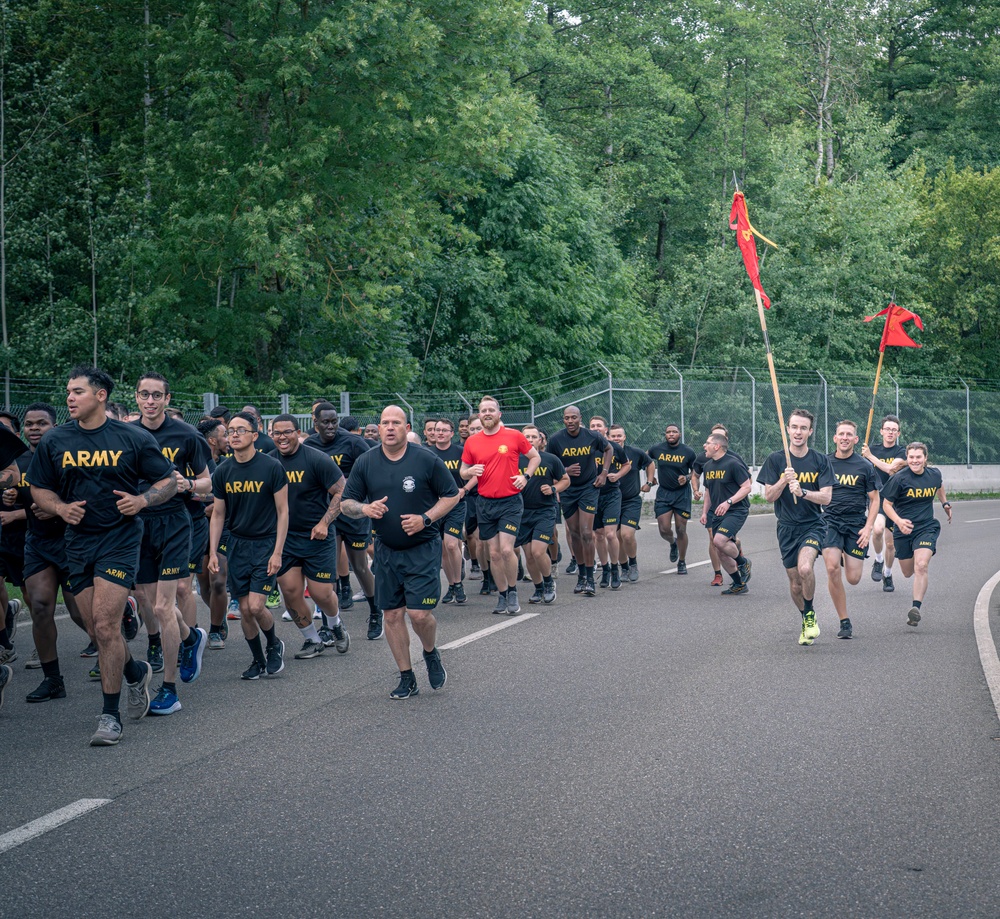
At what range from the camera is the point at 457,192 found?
98.8 ft

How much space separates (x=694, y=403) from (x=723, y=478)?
1619 centimetres

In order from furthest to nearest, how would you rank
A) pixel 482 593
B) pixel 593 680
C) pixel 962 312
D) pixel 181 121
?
pixel 962 312 → pixel 181 121 → pixel 482 593 → pixel 593 680

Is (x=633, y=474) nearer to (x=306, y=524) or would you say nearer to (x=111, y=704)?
(x=306, y=524)

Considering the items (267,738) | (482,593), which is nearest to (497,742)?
(267,738)

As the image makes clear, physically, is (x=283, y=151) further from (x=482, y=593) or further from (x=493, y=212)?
(x=482, y=593)

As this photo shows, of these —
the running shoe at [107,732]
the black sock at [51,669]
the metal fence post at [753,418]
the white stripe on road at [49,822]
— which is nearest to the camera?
the white stripe on road at [49,822]

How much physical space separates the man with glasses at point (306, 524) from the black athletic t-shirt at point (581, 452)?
5.11 m

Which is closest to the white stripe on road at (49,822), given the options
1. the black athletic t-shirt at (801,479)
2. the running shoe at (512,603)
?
the black athletic t-shirt at (801,479)

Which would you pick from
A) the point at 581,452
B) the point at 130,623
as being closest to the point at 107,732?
the point at 130,623

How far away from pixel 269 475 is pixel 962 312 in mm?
38378

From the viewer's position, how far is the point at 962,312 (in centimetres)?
4350

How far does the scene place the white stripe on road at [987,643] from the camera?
8880 mm

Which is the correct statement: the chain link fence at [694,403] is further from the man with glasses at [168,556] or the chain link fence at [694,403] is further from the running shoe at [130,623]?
the man with glasses at [168,556]

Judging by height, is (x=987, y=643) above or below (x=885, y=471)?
below
